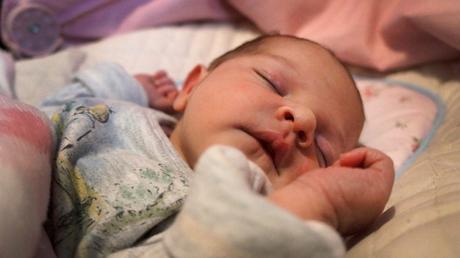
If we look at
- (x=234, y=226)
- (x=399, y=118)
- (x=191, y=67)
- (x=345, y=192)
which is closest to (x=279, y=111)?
(x=345, y=192)

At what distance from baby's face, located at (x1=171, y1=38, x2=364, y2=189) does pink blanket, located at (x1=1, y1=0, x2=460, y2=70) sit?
1.06 feet

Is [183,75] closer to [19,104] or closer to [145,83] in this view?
[145,83]

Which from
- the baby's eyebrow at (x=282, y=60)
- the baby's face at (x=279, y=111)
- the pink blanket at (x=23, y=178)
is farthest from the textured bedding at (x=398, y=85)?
the pink blanket at (x=23, y=178)

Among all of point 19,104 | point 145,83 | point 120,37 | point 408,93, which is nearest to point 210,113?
point 19,104

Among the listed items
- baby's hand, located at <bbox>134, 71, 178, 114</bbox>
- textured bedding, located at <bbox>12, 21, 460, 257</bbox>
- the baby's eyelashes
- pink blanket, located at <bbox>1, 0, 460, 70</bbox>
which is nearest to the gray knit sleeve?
textured bedding, located at <bbox>12, 21, 460, 257</bbox>

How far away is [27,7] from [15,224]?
2.85 ft

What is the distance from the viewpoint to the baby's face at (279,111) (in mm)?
776

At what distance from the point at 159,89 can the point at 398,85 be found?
18.8 inches

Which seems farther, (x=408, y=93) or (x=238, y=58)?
(x=408, y=93)

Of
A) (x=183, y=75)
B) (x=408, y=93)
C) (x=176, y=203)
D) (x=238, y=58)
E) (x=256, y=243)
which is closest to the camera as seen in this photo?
(x=256, y=243)

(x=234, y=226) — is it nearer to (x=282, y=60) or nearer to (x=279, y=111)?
(x=279, y=111)

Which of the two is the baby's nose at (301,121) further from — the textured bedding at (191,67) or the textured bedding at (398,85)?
the textured bedding at (191,67)

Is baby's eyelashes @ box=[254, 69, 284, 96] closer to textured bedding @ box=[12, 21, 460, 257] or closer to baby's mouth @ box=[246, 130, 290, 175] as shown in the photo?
baby's mouth @ box=[246, 130, 290, 175]

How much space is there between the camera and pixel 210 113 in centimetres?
81
